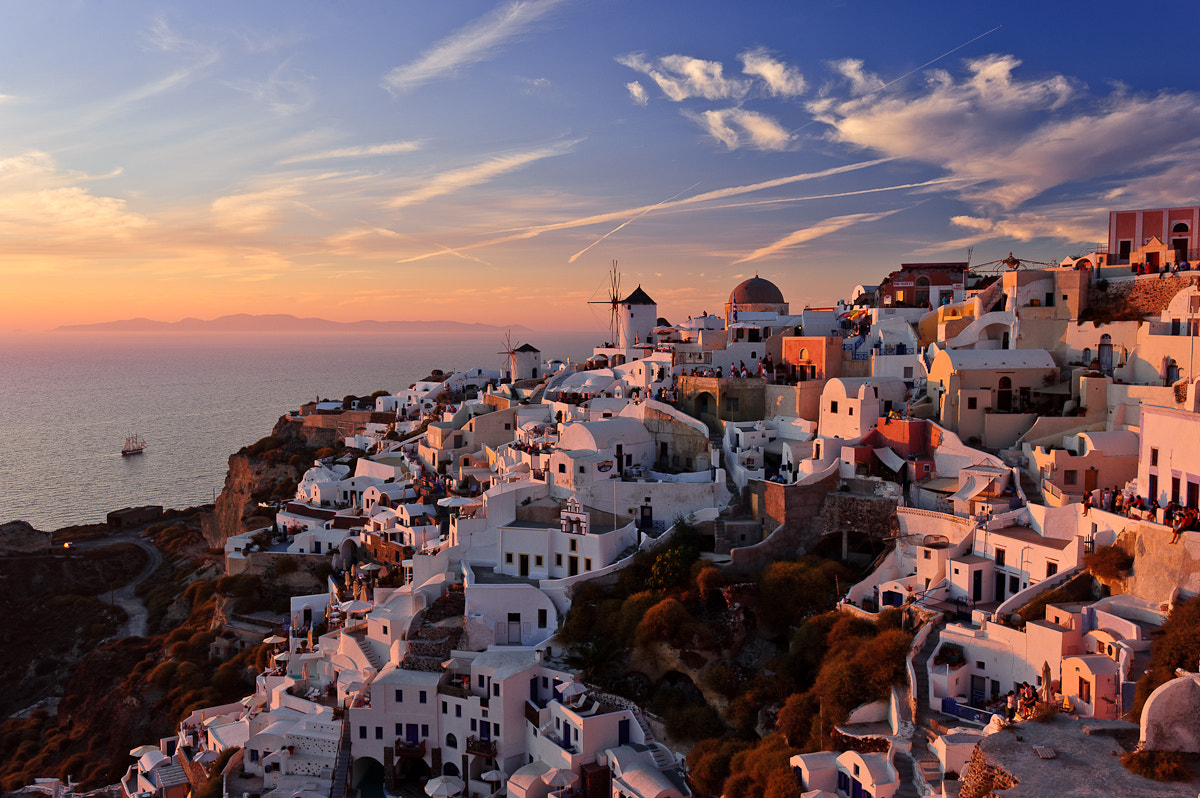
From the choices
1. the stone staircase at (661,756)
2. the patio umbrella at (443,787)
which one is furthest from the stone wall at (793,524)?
the patio umbrella at (443,787)

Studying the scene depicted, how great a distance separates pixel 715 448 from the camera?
88.7ft

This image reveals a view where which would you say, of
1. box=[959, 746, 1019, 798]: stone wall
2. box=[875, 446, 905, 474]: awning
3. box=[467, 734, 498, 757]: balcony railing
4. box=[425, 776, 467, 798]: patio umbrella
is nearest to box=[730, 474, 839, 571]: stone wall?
box=[875, 446, 905, 474]: awning

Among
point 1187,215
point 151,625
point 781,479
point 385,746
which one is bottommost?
point 151,625

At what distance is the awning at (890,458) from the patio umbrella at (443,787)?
13.2 m

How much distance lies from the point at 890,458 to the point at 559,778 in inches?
457

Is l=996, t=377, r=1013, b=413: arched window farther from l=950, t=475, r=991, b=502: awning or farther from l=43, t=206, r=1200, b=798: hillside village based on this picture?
l=950, t=475, r=991, b=502: awning

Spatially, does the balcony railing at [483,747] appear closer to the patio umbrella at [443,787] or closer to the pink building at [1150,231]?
the patio umbrella at [443,787]

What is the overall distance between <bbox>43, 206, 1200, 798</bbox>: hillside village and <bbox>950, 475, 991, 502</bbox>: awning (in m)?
0.10

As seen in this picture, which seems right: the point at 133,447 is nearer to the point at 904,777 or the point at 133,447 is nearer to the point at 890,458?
the point at 890,458

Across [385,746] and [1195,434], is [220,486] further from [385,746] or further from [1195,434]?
[1195,434]

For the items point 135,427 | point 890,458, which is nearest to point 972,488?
point 890,458

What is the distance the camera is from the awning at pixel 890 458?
22594 millimetres

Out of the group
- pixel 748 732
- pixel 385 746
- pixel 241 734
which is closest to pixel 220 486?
pixel 241 734

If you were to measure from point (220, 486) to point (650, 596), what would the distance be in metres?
58.1
